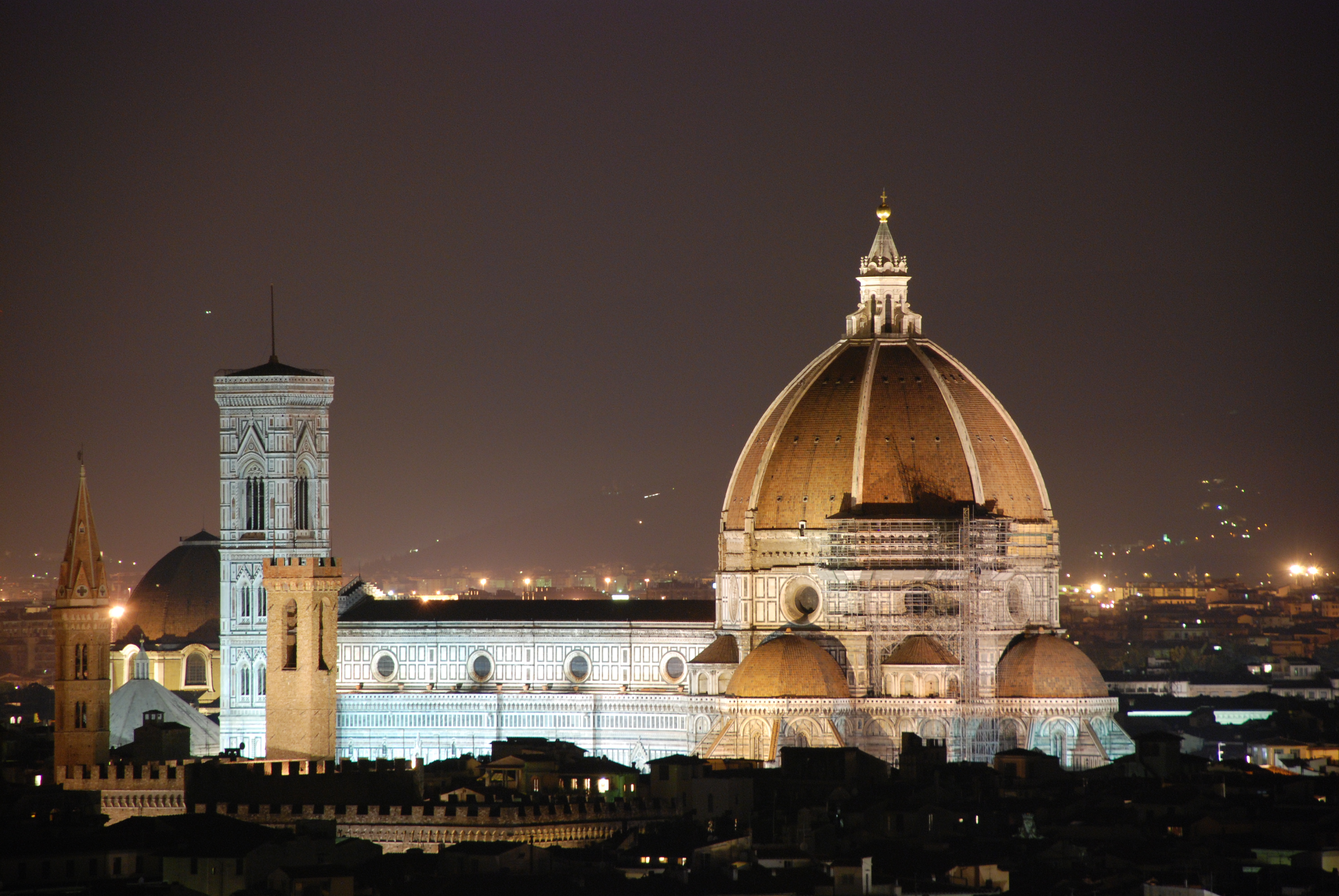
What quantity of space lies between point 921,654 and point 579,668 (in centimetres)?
1329

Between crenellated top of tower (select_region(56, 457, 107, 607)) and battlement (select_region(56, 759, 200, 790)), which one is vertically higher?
crenellated top of tower (select_region(56, 457, 107, 607))

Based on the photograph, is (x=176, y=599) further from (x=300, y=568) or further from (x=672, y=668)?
(x=300, y=568)

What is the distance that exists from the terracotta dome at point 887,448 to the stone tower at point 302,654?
14949mm

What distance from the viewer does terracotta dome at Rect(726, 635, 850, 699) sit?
10381 cm

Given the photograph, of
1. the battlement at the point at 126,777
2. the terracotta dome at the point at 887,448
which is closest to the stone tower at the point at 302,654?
the battlement at the point at 126,777

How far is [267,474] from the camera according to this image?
121 metres

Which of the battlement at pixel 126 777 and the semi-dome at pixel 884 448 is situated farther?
the semi-dome at pixel 884 448

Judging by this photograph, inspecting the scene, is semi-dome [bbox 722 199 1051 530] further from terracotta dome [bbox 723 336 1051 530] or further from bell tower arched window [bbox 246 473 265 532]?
bell tower arched window [bbox 246 473 265 532]

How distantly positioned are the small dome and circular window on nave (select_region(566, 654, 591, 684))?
37.7ft

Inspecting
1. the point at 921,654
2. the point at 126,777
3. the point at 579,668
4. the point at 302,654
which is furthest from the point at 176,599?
the point at 126,777

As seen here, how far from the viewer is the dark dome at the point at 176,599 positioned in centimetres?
13425

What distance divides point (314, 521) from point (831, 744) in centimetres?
2548

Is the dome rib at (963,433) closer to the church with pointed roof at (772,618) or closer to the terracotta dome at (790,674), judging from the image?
the church with pointed roof at (772,618)

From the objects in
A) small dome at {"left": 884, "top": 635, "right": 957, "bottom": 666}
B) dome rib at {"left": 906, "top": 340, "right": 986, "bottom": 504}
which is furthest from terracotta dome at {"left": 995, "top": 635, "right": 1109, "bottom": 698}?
dome rib at {"left": 906, "top": 340, "right": 986, "bottom": 504}
